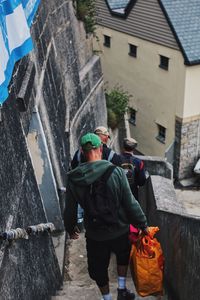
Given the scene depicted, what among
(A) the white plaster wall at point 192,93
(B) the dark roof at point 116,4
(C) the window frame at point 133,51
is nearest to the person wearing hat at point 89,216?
(A) the white plaster wall at point 192,93

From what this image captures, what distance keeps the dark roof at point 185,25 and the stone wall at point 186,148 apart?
2683 mm

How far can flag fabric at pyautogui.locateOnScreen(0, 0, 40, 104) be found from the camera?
4.09 meters

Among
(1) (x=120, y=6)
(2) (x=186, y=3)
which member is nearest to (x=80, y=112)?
(2) (x=186, y=3)

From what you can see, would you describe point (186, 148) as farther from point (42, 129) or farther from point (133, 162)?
point (133, 162)

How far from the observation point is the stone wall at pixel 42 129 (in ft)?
13.5

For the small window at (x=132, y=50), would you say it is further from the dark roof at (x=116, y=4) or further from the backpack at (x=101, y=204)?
the backpack at (x=101, y=204)

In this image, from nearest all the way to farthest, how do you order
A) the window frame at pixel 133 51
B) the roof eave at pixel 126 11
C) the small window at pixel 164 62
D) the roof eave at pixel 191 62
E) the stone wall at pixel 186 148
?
1. the roof eave at pixel 191 62
2. the small window at pixel 164 62
3. the stone wall at pixel 186 148
4. the roof eave at pixel 126 11
5. the window frame at pixel 133 51

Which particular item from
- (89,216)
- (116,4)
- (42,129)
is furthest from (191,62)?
(89,216)

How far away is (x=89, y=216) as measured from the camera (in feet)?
13.6

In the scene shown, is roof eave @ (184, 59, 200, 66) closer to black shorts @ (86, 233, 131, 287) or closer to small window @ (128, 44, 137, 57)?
small window @ (128, 44, 137, 57)

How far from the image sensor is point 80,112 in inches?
430

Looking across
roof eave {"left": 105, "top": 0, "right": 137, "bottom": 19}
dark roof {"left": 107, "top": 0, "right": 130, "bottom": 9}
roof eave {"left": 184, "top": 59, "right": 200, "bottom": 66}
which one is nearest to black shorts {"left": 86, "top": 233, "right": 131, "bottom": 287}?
roof eave {"left": 184, "top": 59, "right": 200, "bottom": 66}

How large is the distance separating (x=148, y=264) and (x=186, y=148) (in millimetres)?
13804

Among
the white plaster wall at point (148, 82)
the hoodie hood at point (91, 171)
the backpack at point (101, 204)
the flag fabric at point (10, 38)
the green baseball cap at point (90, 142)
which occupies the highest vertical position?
the flag fabric at point (10, 38)
